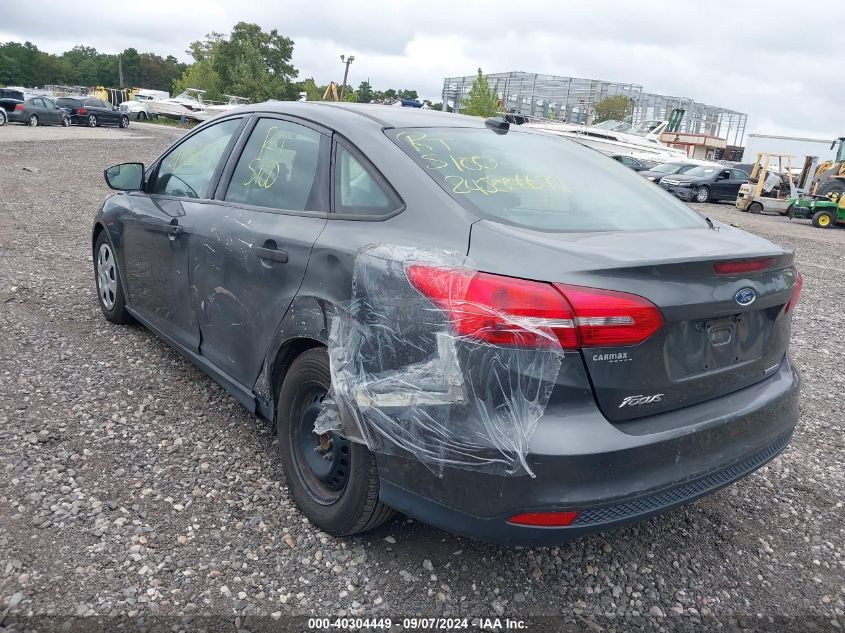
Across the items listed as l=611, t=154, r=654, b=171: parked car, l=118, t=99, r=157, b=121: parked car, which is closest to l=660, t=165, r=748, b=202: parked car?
l=611, t=154, r=654, b=171: parked car

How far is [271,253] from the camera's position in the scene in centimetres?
289

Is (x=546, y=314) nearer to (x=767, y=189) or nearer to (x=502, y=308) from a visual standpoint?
(x=502, y=308)

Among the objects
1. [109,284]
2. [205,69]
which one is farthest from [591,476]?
[205,69]

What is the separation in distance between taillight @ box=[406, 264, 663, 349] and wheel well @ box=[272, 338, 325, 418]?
2.77ft

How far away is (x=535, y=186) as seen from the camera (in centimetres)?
275

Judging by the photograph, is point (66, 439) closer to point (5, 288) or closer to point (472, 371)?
point (472, 371)

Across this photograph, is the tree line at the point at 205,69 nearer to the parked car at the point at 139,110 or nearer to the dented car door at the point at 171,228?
the parked car at the point at 139,110

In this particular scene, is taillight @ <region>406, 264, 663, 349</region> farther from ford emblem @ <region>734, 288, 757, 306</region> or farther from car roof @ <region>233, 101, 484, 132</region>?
car roof @ <region>233, 101, 484, 132</region>

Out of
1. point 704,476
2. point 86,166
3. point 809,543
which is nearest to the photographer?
point 704,476

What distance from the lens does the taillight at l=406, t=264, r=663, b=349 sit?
1995mm

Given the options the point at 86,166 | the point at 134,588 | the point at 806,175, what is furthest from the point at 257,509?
the point at 806,175

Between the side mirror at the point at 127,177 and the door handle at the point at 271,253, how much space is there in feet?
5.67

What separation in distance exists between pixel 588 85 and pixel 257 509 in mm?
89881

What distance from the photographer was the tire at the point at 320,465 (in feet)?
8.09
